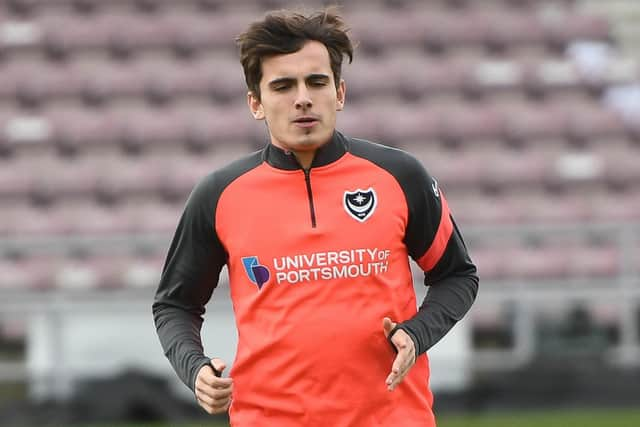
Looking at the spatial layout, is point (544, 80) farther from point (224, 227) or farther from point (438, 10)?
point (224, 227)

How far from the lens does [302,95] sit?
288 cm

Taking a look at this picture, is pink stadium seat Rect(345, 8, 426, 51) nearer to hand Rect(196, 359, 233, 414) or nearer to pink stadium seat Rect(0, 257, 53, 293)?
pink stadium seat Rect(0, 257, 53, 293)

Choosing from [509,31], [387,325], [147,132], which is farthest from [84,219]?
[387,325]

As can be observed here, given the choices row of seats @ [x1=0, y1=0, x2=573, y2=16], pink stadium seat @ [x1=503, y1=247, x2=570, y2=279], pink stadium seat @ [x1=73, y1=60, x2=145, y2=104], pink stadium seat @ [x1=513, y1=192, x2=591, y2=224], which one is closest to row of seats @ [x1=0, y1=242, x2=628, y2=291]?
pink stadium seat @ [x1=503, y1=247, x2=570, y2=279]

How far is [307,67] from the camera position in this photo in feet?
9.53

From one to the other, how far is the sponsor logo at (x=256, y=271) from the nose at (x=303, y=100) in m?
0.38

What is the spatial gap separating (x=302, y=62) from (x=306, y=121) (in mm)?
140

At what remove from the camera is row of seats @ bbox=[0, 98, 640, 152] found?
A: 1080 centimetres

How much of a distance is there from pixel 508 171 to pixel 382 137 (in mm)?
1138

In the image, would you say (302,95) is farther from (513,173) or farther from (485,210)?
(513,173)

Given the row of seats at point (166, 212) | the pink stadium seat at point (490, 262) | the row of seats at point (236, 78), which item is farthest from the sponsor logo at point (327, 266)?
the row of seats at point (236, 78)

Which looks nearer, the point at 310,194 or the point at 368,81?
the point at 310,194

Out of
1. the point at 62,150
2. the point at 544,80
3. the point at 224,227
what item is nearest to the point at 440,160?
the point at 544,80

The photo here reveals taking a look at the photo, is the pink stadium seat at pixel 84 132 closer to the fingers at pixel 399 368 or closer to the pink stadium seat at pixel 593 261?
the pink stadium seat at pixel 593 261
